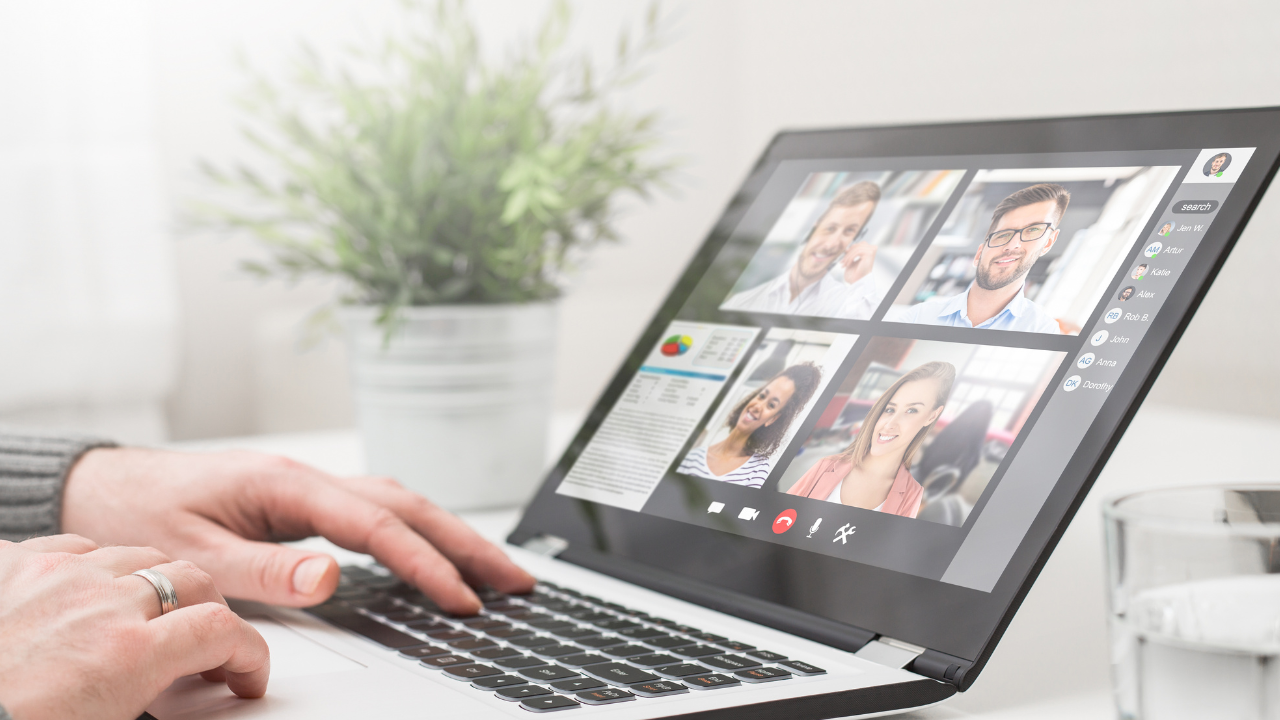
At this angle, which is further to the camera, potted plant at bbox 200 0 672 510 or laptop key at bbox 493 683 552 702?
potted plant at bbox 200 0 672 510

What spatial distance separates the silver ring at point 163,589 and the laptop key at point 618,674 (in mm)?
169

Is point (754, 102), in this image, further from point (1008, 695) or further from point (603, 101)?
point (1008, 695)

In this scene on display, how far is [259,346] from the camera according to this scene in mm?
1769

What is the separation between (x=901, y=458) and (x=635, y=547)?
17 cm

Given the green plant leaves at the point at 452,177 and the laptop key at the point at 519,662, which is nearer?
the laptop key at the point at 519,662

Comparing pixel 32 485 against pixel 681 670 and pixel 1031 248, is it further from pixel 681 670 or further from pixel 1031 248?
pixel 1031 248

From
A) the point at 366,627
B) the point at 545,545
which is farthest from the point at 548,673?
the point at 545,545

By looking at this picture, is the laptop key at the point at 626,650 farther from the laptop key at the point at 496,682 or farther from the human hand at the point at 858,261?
the human hand at the point at 858,261

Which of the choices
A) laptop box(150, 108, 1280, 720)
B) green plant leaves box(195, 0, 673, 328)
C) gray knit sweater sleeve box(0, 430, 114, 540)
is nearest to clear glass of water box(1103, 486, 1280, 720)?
laptop box(150, 108, 1280, 720)

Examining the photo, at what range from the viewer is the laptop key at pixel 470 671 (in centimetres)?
43

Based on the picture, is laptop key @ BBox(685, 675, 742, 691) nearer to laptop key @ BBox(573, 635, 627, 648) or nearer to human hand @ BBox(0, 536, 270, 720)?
laptop key @ BBox(573, 635, 627, 648)

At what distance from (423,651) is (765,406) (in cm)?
22

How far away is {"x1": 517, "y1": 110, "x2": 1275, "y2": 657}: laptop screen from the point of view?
1.51 feet

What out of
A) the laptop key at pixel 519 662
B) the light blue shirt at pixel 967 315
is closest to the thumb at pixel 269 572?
the laptop key at pixel 519 662
